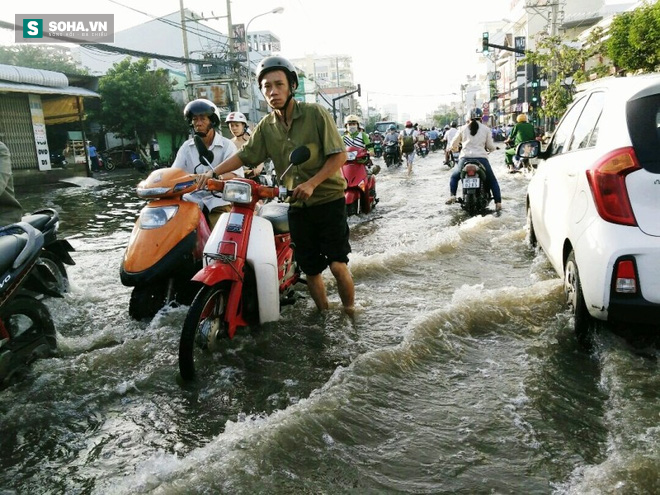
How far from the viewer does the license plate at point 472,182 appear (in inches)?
353

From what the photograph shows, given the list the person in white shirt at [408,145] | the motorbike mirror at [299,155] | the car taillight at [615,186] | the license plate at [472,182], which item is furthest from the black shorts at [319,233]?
the person in white shirt at [408,145]

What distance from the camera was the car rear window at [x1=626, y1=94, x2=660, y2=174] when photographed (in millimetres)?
2861

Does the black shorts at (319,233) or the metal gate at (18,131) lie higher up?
the metal gate at (18,131)

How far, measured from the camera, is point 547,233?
4.47 m

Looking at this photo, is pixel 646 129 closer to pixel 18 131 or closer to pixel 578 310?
pixel 578 310

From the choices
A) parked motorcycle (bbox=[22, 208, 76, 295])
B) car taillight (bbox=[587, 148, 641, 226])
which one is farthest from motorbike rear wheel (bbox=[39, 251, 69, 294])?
car taillight (bbox=[587, 148, 641, 226])

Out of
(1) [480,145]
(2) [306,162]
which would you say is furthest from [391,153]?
(2) [306,162]

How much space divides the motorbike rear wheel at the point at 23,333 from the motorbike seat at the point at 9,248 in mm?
236

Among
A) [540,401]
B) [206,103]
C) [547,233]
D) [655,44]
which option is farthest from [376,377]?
[655,44]

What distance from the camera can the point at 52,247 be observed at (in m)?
5.18

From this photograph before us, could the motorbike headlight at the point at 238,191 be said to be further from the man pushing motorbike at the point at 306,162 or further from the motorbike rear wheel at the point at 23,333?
the motorbike rear wheel at the point at 23,333

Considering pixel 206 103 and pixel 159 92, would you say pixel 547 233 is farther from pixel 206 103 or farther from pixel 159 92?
pixel 159 92

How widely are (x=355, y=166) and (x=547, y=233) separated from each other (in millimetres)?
5129

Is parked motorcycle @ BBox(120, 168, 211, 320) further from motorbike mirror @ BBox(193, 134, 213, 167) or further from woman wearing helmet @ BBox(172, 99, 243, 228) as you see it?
motorbike mirror @ BBox(193, 134, 213, 167)
